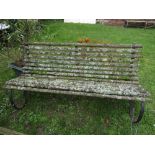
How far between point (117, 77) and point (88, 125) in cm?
93

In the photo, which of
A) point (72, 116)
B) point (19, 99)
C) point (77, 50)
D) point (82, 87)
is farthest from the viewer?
point (19, 99)

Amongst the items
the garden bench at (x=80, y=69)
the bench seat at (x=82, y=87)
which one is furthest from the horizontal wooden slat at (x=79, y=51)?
the bench seat at (x=82, y=87)

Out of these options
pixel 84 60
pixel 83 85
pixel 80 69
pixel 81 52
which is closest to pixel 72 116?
pixel 83 85

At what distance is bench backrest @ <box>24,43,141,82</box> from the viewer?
4.00 meters

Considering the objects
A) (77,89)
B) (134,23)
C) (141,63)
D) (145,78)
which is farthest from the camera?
(134,23)

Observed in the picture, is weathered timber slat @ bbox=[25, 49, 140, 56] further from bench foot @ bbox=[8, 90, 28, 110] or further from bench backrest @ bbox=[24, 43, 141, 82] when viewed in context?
bench foot @ bbox=[8, 90, 28, 110]

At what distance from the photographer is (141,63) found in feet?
20.8

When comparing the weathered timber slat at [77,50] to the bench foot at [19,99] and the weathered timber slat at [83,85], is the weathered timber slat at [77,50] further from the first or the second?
the bench foot at [19,99]

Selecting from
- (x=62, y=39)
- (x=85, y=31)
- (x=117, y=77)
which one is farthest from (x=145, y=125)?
(x=85, y=31)

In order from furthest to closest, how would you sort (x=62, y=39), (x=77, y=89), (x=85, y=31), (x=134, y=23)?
(x=134, y=23) → (x=85, y=31) → (x=62, y=39) → (x=77, y=89)

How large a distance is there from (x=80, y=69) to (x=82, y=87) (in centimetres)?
55

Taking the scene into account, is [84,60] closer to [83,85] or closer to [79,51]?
[79,51]

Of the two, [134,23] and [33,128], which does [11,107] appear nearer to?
[33,128]

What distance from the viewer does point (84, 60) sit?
4.16 meters
